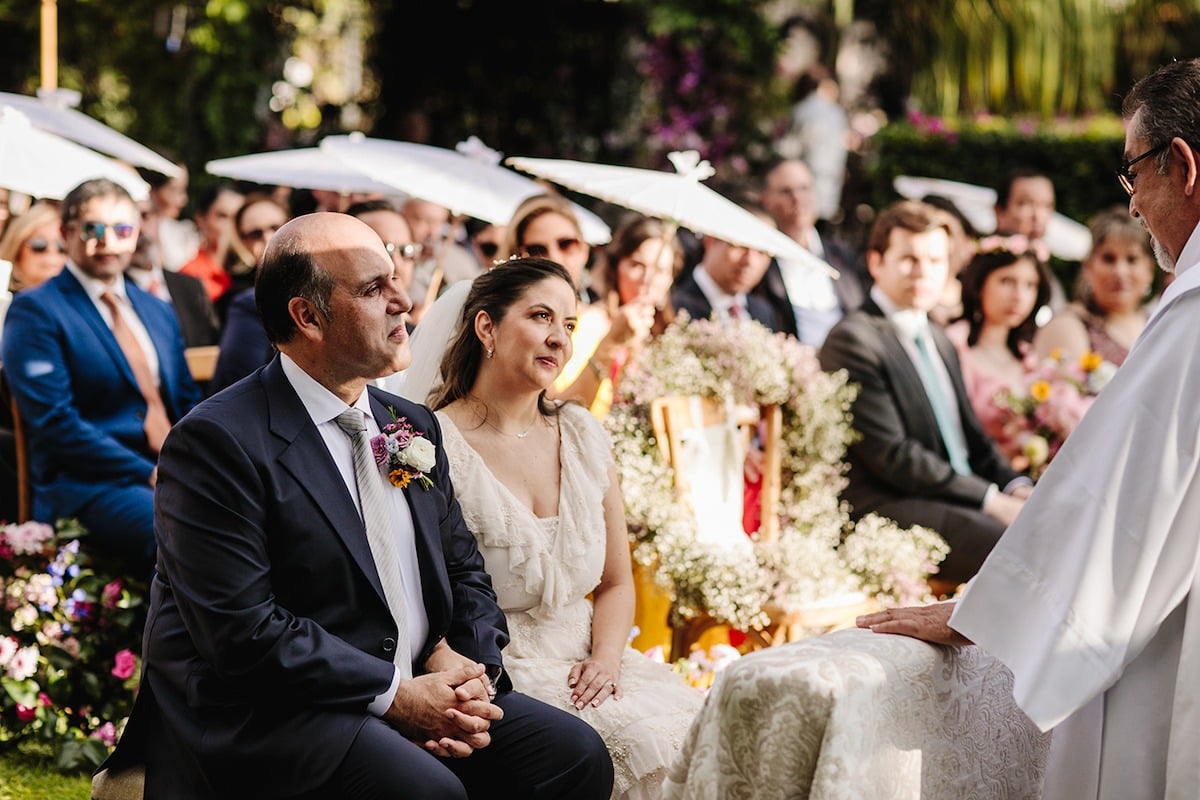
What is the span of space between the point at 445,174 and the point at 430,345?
5.84 ft

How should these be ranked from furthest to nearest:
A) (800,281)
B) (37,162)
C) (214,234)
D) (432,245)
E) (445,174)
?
(214,234), (800,281), (432,245), (445,174), (37,162)

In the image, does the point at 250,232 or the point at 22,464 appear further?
the point at 250,232

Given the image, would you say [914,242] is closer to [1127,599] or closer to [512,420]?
[512,420]

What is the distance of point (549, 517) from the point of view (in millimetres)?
A: 3977

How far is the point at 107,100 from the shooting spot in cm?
1382

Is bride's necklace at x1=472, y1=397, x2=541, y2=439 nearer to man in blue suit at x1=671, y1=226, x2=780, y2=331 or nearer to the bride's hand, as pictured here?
the bride's hand

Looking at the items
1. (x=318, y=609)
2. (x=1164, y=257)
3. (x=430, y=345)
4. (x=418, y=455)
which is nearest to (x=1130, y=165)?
(x=1164, y=257)

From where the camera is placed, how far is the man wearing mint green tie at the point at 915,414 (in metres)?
5.87

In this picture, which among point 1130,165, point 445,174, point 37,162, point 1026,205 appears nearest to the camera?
point 1130,165

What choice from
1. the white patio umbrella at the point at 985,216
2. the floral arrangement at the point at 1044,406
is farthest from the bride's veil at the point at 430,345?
the white patio umbrella at the point at 985,216

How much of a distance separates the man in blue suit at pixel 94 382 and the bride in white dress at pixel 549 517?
165cm

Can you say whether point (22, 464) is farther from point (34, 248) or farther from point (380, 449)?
point (380, 449)

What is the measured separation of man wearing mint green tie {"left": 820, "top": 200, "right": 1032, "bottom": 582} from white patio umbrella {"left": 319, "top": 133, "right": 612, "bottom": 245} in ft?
5.21

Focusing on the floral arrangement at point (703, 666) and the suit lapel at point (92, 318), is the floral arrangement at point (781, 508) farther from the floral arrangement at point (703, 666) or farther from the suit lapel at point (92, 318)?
the suit lapel at point (92, 318)
